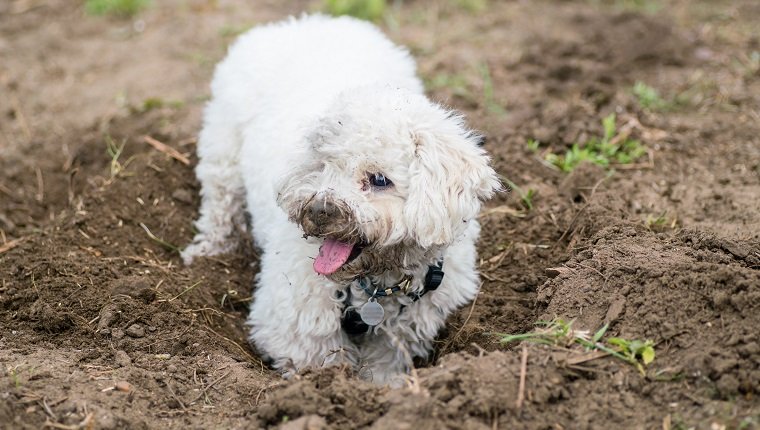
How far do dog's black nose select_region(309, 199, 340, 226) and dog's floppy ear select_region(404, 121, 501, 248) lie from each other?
336 mm

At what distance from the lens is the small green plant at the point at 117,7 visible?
361 inches

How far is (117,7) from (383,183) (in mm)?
6696

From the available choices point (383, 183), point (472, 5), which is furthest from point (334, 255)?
point (472, 5)

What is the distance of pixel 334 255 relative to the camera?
3.73 metres

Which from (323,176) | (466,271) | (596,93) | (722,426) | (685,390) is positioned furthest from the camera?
(596,93)

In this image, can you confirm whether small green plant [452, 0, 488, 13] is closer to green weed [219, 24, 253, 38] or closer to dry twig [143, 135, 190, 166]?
green weed [219, 24, 253, 38]

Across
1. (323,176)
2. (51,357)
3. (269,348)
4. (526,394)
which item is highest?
(323,176)

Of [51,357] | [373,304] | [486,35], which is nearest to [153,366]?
[51,357]

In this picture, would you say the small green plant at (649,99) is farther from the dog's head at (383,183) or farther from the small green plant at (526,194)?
the dog's head at (383,183)

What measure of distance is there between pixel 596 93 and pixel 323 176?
3783 mm

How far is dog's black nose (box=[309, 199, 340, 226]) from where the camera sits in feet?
11.6

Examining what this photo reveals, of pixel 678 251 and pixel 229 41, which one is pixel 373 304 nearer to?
pixel 678 251

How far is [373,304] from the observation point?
413cm

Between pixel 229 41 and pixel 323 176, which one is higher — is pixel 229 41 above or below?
below
